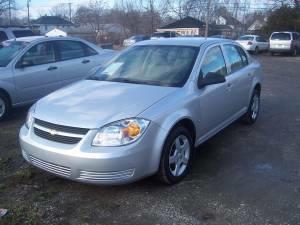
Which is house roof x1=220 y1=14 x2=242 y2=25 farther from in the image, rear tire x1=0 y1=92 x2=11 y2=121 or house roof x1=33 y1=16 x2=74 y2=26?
rear tire x1=0 y1=92 x2=11 y2=121

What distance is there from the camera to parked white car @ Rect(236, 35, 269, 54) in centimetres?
2888

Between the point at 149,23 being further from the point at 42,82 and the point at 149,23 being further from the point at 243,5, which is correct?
the point at 42,82

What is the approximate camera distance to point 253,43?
29.0m

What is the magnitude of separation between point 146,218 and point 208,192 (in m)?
0.86

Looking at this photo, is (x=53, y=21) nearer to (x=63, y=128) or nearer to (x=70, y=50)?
(x=70, y=50)

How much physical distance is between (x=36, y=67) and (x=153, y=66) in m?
3.42

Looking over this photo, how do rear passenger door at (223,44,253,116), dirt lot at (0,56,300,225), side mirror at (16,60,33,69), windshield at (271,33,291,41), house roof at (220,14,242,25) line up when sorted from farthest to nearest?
house roof at (220,14,242,25)
windshield at (271,33,291,41)
side mirror at (16,60,33,69)
rear passenger door at (223,44,253,116)
dirt lot at (0,56,300,225)

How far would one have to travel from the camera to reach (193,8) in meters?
53.5

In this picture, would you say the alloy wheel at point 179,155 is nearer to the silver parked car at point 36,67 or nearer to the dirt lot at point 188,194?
the dirt lot at point 188,194

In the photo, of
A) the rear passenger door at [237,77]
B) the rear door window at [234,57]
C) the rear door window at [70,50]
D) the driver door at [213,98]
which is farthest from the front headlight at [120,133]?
the rear door window at [70,50]

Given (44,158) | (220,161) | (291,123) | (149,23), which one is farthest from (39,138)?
(149,23)

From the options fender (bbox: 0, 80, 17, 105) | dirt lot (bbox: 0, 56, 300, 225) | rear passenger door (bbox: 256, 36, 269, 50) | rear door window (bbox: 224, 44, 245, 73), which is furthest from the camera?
rear passenger door (bbox: 256, 36, 269, 50)

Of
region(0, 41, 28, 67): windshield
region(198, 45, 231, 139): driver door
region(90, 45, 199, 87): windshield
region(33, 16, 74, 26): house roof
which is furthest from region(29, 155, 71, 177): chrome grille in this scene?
region(33, 16, 74, 26): house roof

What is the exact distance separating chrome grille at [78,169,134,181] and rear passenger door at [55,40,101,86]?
453cm
